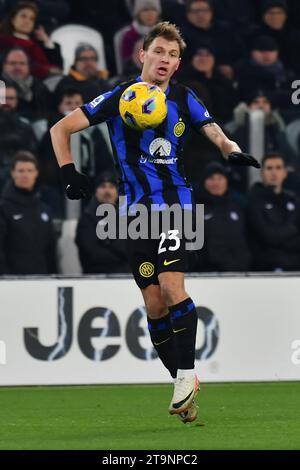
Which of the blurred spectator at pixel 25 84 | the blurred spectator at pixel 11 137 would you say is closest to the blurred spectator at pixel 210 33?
the blurred spectator at pixel 25 84

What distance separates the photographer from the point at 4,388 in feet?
34.7

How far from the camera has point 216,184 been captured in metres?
11.9

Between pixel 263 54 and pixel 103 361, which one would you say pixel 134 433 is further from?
pixel 263 54

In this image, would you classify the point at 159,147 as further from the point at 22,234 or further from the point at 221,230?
the point at 221,230

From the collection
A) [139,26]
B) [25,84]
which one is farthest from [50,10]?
[25,84]

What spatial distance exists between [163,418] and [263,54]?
713 cm

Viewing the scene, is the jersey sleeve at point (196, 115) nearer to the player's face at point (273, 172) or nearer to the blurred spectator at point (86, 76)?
the player's face at point (273, 172)

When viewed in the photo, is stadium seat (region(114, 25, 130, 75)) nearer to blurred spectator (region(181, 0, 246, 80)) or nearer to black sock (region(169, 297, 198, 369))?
blurred spectator (region(181, 0, 246, 80))

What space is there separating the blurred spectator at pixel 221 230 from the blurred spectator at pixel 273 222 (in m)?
0.14

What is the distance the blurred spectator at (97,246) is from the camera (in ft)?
38.0

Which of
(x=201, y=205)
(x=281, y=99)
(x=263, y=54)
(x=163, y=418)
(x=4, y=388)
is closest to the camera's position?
(x=163, y=418)

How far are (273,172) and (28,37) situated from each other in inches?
127
